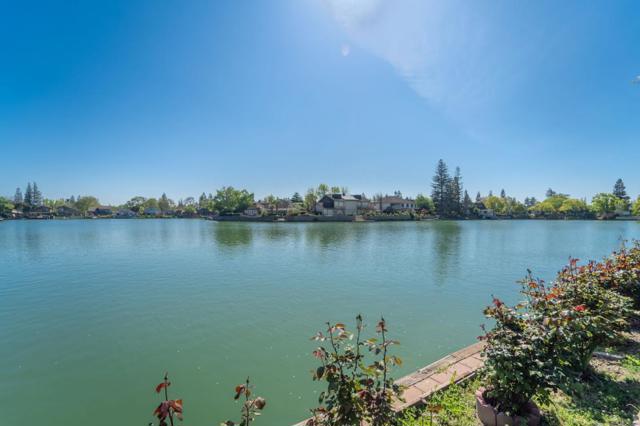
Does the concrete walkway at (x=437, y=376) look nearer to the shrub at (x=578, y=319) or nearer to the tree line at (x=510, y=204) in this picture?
the shrub at (x=578, y=319)

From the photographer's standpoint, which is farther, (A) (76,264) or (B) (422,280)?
(A) (76,264)

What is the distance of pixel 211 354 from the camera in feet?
19.0

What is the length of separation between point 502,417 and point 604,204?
103 metres

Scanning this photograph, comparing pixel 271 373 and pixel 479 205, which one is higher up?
pixel 479 205

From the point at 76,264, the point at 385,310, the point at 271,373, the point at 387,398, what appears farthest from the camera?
the point at 76,264

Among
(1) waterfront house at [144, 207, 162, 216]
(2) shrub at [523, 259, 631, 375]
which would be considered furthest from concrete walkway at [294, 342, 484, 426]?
(1) waterfront house at [144, 207, 162, 216]

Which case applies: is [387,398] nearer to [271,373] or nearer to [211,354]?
[271,373]

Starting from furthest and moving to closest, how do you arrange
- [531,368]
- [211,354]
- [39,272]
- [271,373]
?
1. [39,272]
2. [211,354]
3. [271,373]
4. [531,368]

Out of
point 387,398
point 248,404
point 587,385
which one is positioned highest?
point 248,404

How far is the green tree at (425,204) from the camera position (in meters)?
73.6

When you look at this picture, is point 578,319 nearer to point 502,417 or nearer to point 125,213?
point 502,417

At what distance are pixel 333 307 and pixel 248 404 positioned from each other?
22.7 feet

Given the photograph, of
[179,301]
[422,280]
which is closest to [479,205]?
[422,280]

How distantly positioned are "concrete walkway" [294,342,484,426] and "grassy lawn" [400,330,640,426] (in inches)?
3.5
